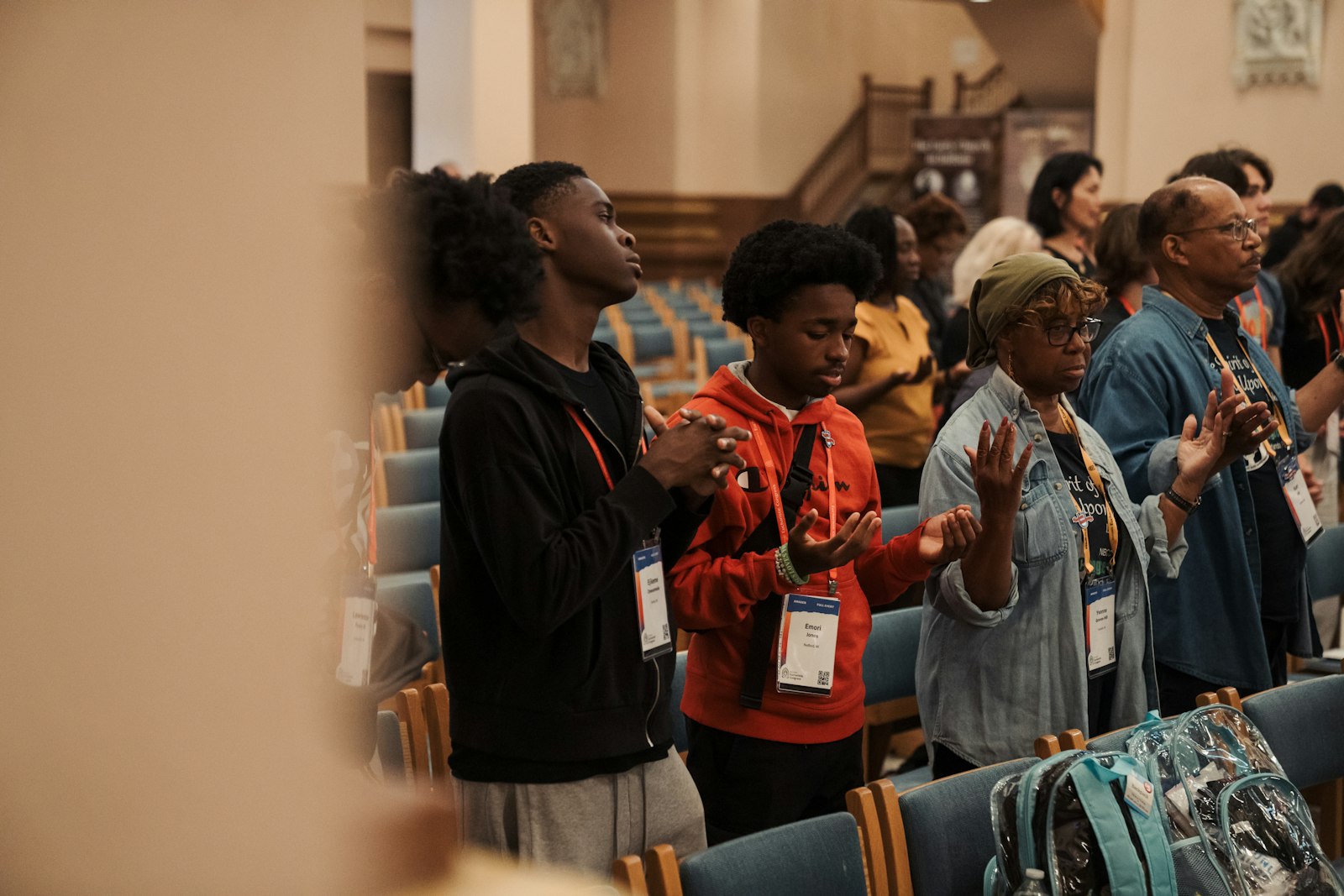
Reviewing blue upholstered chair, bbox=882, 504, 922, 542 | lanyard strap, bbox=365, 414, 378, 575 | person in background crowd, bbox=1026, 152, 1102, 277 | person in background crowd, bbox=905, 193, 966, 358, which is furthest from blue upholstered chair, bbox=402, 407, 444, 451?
lanyard strap, bbox=365, 414, 378, 575

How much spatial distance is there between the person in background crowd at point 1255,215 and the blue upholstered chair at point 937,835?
204cm

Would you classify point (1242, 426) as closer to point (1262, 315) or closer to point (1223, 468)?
point (1223, 468)

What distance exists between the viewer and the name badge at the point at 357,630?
0.85 metres

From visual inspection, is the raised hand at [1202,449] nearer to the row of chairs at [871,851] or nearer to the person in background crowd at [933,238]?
the row of chairs at [871,851]

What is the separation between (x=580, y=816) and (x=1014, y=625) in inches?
36.7

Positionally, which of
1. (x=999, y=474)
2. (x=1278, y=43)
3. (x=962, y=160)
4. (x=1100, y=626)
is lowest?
(x=1100, y=626)

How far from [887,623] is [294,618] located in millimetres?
2314

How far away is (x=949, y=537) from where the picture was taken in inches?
75.3

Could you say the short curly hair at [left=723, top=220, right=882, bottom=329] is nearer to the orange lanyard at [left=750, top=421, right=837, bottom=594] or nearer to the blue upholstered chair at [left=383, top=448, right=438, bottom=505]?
the orange lanyard at [left=750, top=421, right=837, bottom=594]

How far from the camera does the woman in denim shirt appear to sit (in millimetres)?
2162

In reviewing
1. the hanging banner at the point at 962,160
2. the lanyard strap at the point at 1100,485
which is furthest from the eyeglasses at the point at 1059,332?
the hanging banner at the point at 962,160

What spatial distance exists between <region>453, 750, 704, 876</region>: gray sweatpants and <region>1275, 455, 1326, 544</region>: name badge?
169 cm

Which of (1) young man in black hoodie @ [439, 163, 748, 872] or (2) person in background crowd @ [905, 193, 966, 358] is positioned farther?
(2) person in background crowd @ [905, 193, 966, 358]

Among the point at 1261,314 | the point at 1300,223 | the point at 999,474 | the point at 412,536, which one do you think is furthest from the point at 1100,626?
the point at 1300,223
